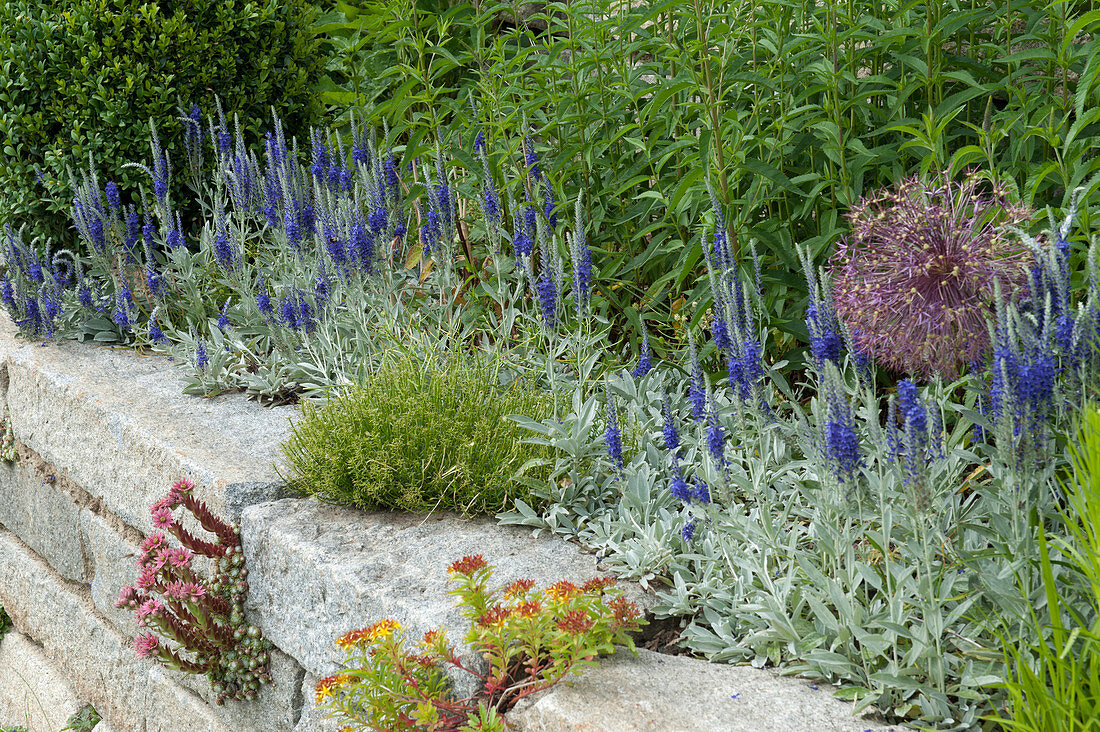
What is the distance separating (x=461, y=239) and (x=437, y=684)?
2.45 m

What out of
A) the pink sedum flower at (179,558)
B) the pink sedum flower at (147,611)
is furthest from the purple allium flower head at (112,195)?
the pink sedum flower at (147,611)

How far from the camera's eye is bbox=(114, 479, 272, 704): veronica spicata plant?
3.06 m

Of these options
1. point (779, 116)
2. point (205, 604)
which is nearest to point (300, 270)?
point (205, 604)

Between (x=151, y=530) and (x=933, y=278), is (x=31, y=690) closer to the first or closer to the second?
(x=151, y=530)

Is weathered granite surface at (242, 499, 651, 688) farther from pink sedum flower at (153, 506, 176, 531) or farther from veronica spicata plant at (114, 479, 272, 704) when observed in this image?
pink sedum flower at (153, 506, 176, 531)

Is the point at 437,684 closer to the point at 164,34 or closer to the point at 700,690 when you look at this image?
the point at 700,690

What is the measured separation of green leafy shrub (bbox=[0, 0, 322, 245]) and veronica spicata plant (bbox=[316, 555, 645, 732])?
350 cm

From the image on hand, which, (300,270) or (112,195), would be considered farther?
(112,195)

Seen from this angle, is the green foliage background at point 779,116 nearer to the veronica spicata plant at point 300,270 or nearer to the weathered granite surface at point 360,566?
the veronica spicata plant at point 300,270

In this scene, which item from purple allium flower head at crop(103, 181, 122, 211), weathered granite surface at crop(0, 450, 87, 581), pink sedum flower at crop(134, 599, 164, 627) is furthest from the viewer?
purple allium flower head at crop(103, 181, 122, 211)

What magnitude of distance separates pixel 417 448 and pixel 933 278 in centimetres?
164

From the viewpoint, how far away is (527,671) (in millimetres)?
2291

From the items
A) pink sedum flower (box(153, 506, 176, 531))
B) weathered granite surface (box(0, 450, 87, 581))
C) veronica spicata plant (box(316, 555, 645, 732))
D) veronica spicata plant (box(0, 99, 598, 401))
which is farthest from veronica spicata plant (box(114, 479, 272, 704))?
weathered granite surface (box(0, 450, 87, 581))

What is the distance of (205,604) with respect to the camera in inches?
123
